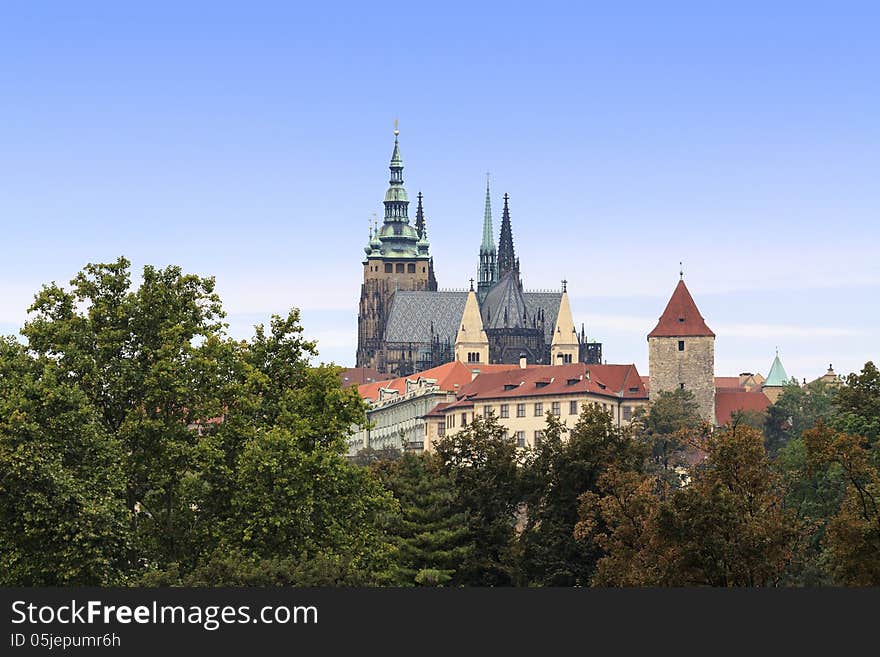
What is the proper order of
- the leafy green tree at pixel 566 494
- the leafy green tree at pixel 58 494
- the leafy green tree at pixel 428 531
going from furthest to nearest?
the leafy green tree at pixel 428 531
the leafy green tree at pixel 566 494
the leafy green tree at pixel 58 494

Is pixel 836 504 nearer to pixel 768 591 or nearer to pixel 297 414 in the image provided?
pixel 297 414

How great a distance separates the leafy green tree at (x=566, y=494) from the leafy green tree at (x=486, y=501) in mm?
1307

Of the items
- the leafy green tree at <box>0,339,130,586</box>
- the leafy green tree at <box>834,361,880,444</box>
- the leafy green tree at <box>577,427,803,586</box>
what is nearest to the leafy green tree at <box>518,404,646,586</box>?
the leafy green tree at <box>577,427,803,586</box>

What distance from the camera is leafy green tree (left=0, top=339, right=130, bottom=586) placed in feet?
231

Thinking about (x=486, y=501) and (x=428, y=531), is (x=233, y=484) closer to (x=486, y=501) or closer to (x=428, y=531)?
(x=428, y=531)

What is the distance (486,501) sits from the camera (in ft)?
303

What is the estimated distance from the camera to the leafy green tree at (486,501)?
89312 mm

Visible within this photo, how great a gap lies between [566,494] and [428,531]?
20.4 feet

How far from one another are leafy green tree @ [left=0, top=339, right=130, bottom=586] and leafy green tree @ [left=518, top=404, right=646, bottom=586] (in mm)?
19686

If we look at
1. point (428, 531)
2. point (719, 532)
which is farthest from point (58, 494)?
point (428, 531)

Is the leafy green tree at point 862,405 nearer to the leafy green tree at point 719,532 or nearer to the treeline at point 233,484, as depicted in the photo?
the treeline at point 233,484

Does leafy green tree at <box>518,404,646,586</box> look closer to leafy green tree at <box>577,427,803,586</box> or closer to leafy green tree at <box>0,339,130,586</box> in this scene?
leafy green tree at <box>577,427,803,586</box>

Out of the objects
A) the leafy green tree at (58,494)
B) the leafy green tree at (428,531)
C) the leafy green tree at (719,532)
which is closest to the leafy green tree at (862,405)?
the leafy green tree at (428,531)

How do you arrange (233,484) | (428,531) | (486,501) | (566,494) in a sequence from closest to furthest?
1. (233,484)
2. (566,494)
3. (428,531)
4. (486,501)
